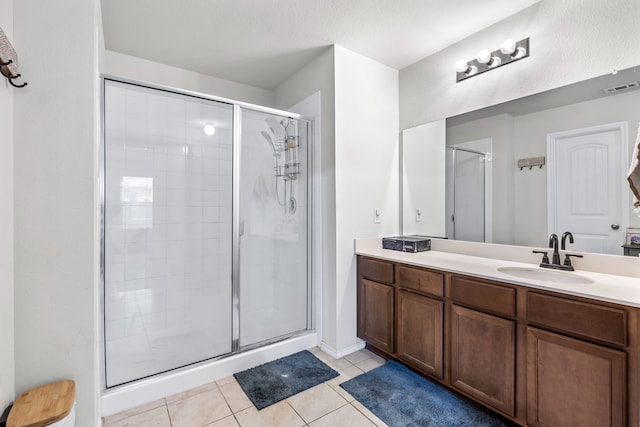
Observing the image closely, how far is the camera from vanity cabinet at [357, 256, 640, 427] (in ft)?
4.20

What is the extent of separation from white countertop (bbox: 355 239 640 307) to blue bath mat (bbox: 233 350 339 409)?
965 mm

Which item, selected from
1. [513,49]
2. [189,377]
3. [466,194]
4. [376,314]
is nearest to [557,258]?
[466,194]

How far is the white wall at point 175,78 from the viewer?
2.62 m

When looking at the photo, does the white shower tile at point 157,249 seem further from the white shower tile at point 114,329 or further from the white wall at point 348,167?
the white wall at point 348,167

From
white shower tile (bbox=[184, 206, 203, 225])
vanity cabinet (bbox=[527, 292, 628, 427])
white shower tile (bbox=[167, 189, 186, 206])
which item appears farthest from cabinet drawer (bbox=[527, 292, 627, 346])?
white shower tile (bbox=[167, 189, 186, 206])

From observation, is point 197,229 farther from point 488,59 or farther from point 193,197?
point 488,59

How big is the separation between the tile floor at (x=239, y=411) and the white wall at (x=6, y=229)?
2.58 feet

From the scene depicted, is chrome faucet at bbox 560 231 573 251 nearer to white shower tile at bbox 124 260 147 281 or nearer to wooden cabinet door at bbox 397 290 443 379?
wooden cabinet door at bbox 397 290 443 379

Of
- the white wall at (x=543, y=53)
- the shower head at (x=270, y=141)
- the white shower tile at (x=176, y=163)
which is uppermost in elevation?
the white wall at (x=543, y=53)

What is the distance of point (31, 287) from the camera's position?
4.22 ft

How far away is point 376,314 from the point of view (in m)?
2.46

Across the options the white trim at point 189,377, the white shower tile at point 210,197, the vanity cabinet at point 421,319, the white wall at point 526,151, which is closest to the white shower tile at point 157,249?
the white shower tile at point 210,197

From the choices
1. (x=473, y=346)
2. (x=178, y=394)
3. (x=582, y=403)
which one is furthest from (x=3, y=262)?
(x=582, y=403)

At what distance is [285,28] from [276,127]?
0.78 meters
